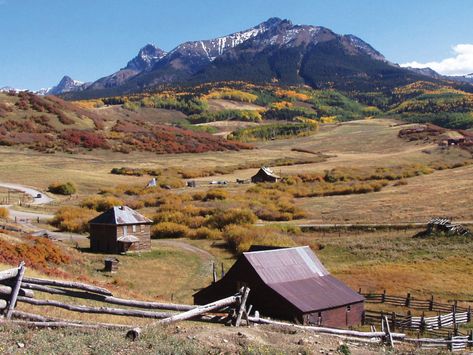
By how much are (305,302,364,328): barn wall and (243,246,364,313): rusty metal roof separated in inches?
12.8

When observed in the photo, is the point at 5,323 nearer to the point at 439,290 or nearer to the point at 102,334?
the point at 102,334

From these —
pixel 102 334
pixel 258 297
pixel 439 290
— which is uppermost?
pixel 102 334

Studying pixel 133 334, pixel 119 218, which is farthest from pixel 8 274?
pixel 119 218

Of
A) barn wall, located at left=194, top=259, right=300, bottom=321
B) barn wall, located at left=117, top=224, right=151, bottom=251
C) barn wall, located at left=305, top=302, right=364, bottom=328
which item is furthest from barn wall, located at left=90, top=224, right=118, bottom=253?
barn wall, located at left=305, top=302, right=364, bottom=328

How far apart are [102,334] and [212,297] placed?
1944 centimetres

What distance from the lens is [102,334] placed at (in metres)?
14.4

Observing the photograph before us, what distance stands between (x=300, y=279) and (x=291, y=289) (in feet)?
4.86

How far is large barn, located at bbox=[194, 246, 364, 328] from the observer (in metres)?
30.3

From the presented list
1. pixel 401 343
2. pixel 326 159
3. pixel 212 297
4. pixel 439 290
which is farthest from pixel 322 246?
pixel 326 159

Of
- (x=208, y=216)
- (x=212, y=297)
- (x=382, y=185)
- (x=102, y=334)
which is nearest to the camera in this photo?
(x=102, y=334)

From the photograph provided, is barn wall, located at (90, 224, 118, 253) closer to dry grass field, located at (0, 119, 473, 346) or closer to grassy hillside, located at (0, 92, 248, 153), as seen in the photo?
dry grass field, located at (0, 119, 473, 346)

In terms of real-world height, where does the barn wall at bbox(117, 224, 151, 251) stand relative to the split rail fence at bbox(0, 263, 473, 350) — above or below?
below

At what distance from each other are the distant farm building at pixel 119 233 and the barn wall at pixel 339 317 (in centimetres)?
2585

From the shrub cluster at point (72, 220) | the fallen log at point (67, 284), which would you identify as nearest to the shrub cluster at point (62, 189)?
the shrub cluster at point (72, 220)
